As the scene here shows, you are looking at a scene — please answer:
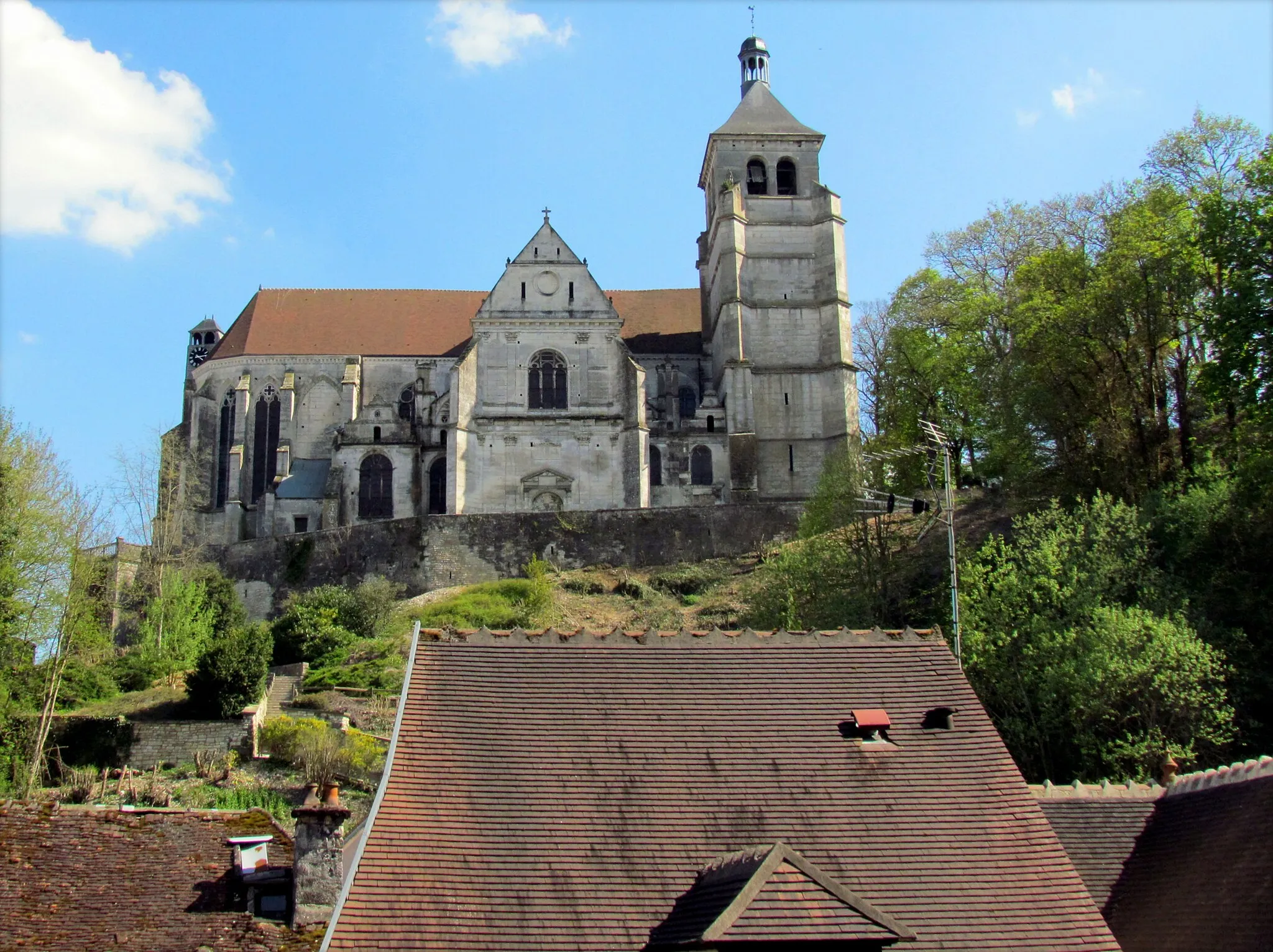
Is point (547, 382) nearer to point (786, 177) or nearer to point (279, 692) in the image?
point (786, 177)

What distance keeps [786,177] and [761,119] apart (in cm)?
324

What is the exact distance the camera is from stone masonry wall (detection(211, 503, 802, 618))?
4338cm

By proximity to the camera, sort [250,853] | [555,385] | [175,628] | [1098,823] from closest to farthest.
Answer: [250,853], [1098,823], [175,628], [555,385]

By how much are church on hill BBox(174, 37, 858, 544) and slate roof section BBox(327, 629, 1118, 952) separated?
3517cm

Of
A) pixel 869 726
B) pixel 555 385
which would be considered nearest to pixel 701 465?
pixel 555 385

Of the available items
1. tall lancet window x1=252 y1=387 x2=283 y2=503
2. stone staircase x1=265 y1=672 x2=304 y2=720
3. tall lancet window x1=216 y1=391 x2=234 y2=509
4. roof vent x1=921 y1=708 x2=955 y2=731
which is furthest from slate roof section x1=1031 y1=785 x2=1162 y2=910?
tall lancet window x1=216 y1=391 x2=234 y2=509

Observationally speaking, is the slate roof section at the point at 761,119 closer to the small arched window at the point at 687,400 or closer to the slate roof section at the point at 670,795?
the small arched window at the point at 687,400

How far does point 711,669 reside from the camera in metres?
13.4

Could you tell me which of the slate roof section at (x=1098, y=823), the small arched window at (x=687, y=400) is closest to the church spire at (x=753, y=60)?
the small arched window at (x=687, y=400)

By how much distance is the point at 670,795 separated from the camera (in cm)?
1212

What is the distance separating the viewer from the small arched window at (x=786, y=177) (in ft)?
186

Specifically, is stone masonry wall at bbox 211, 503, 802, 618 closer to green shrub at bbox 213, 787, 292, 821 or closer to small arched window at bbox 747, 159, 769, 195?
green shrub at bbox 213, 787, 292, 821

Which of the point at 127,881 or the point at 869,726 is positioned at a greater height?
the point at 869,726

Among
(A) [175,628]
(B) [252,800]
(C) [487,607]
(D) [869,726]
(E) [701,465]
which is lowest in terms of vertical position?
(B) [252,800]
